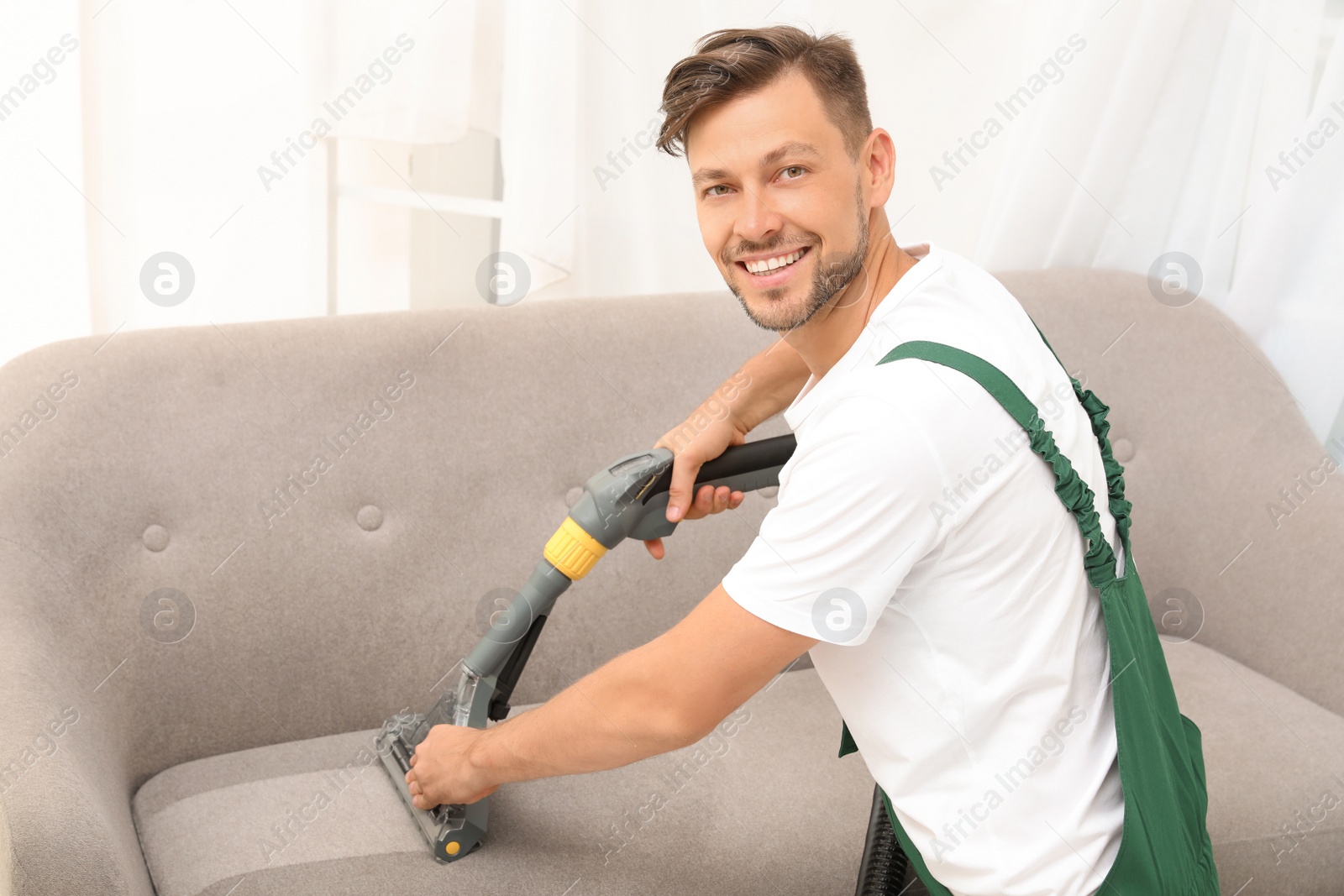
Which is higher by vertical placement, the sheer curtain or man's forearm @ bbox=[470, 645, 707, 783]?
the sheer curtain

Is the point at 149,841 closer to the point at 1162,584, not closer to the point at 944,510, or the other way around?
the point at 944,510

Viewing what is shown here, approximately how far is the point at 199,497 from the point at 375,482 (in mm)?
246

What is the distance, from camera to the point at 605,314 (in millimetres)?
1769

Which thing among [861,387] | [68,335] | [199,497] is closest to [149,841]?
[199,497]

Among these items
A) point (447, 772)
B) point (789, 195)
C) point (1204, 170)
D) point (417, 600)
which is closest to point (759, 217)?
point (789, 195)

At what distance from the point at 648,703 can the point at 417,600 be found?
72 centimetres

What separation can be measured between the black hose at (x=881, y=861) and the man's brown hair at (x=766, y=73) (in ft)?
2.65

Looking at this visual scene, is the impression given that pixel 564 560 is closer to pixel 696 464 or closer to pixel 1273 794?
pixel 696 464

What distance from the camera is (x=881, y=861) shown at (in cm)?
132

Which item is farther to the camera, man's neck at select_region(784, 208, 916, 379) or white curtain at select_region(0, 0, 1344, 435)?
white curtain at select_region(0, 0, 1344, 435)

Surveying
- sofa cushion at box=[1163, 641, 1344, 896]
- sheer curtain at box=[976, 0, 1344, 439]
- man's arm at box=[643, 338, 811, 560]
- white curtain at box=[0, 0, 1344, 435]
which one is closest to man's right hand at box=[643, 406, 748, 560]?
man's arm at box=[643, 338, 811, 560]

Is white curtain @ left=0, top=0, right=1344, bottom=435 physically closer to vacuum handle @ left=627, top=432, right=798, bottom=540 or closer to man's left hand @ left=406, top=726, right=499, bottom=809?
vacuum handle @ left=627, top=432, right=798, bottom=540

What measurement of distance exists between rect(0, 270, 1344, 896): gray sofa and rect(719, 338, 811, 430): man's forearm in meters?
0.26

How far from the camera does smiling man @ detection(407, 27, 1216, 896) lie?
Answer: 94cm
